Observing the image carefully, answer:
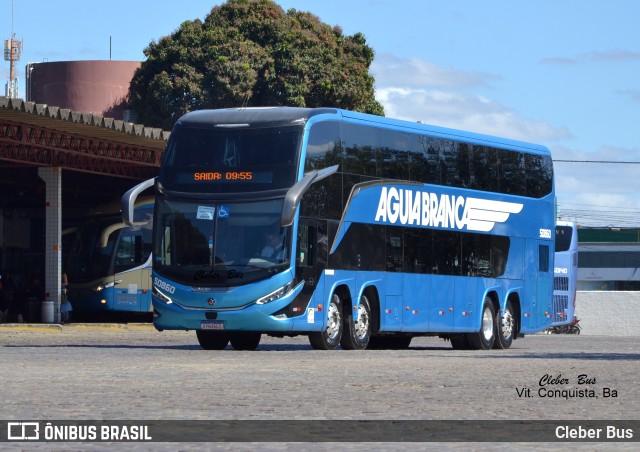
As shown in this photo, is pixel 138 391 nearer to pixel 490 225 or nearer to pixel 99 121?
pixel 490 225

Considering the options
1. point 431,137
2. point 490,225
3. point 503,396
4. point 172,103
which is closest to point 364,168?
point 431,137

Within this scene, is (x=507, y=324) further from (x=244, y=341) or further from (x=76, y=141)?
(x=76, y=141)

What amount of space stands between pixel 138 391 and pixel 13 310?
99.3 feet

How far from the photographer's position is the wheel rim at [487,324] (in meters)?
30.2

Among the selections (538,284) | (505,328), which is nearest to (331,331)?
(505,328)

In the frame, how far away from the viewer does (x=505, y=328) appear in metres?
31.0

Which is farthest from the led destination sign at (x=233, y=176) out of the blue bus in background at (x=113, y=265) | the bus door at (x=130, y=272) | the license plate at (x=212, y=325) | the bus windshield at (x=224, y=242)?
the bus door at (x=130, y=272)

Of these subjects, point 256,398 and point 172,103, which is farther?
point 172,103

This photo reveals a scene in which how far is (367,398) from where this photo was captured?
1401cm

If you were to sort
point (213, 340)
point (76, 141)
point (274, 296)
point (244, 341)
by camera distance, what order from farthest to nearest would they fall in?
point (76, 141) < point (244, 341) < point (213, 340) < point (274, 296)

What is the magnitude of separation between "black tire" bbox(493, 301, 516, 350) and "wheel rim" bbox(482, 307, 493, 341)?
0.16 metres

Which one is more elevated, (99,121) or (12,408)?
(99,121)

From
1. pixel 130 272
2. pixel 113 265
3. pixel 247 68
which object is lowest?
pixel 130 272

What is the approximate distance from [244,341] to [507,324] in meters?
7.03
